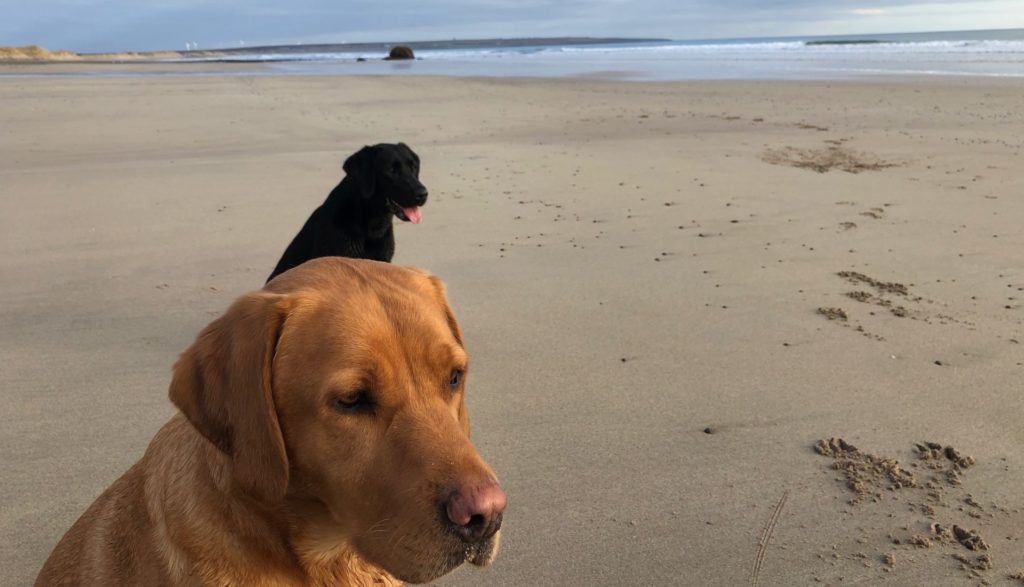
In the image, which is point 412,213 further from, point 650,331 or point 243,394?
point 243,394

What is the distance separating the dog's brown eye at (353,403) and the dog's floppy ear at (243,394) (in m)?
0.17

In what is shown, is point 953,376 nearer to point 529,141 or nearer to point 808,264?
point 808,264

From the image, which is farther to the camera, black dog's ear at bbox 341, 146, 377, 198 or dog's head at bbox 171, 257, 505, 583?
black dog's ear at bbox 341, 146, 377, 198

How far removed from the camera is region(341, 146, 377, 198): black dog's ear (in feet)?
20.4

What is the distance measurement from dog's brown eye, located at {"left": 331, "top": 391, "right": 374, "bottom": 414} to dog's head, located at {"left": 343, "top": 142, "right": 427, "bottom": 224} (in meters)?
4.28

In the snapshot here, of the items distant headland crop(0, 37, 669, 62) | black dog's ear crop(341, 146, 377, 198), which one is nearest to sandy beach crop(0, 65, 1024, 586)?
black dog's ear crop(341, 146, 377, 198)

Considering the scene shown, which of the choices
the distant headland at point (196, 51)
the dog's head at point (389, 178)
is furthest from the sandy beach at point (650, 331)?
the distant headland at point (196, 51)

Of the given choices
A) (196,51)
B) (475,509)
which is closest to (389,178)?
(475,509)

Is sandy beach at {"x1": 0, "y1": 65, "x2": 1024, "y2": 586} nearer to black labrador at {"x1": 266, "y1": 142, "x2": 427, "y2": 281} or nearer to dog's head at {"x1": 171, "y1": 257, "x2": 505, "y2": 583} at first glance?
black labrador at {"x1": 266, "y1": 142, "x2": 427, "y2": 281}

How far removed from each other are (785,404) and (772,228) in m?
3.83

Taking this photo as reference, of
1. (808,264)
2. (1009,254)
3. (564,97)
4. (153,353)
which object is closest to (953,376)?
(808,264)

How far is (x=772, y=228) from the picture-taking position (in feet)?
25.5

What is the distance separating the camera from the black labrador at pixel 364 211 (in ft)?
19.4

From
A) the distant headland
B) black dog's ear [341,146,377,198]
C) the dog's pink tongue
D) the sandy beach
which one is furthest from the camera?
the distant headland
